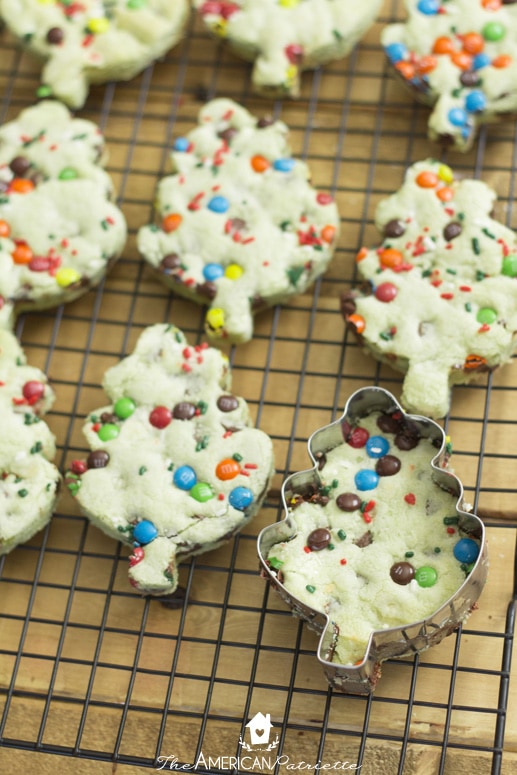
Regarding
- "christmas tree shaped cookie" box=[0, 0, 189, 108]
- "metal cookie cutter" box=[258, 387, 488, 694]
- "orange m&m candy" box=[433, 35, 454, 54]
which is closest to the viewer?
"metal cookie cutter" box=[258, 387, 488, 694]

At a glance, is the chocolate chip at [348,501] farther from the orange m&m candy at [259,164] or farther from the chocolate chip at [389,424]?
the orange m&m candy at [259,164]

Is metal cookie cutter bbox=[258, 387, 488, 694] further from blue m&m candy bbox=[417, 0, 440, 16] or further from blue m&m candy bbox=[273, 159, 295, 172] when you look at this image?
blue m&m candy bbox=[417, 0, 440, 16]

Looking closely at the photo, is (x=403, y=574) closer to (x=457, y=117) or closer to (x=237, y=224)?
(x=237, y=224)

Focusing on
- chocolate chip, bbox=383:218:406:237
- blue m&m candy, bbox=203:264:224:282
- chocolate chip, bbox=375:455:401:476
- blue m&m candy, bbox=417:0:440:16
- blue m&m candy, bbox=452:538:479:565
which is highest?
blue m&m candy, bbox=417:0:440:16

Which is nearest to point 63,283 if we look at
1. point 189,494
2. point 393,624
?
point 189,494

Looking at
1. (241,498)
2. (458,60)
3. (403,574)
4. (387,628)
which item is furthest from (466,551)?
(458,60)

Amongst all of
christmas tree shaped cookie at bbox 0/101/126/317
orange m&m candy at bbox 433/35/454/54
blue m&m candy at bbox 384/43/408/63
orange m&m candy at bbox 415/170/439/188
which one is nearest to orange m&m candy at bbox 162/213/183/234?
christmas tree shaped cookie at bbox 0/101/126/317

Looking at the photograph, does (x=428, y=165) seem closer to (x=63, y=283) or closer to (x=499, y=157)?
(x=499, y=157)
